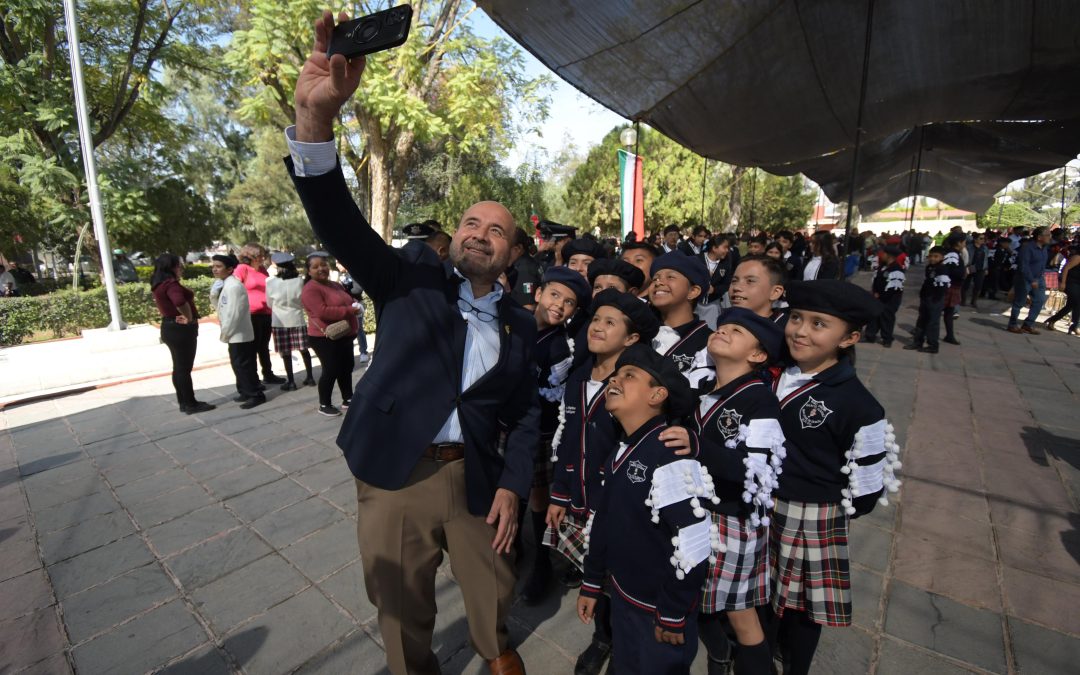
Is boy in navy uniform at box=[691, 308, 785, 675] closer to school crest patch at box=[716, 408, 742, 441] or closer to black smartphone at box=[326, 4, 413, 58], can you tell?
school crest patch at box=[716, 408, 742, 441]

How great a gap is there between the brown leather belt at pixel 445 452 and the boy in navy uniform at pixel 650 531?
0.60 metres

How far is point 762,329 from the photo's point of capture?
6.52 ft

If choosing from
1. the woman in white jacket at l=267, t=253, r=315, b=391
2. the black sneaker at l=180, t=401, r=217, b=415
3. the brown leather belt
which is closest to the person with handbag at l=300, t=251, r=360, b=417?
the woman in white jacket at l=267, t=253, r=315, b=391

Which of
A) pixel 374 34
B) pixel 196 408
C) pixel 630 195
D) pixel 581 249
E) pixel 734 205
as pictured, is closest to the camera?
pixel 374 34

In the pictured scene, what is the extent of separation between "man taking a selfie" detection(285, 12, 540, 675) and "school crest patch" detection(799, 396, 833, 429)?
1.13m

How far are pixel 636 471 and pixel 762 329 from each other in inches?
30.9

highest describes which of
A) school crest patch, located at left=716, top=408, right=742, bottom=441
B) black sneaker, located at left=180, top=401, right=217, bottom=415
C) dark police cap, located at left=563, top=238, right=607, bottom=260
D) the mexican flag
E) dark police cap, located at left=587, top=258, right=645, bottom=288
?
the mexican flag

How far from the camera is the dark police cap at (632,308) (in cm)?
232

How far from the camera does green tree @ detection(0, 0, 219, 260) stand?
11852mm

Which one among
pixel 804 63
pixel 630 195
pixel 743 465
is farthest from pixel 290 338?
pixel 804 63

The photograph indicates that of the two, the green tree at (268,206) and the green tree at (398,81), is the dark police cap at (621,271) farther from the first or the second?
the green tree at (268,206)

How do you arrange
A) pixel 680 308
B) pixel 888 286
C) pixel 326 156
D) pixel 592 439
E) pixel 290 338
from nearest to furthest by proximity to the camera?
pixel 326 156 → pixel 592 439 → pixel 680 308 → pixel 290 338 → pixel 888 286

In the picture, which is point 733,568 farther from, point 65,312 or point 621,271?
point 65,312

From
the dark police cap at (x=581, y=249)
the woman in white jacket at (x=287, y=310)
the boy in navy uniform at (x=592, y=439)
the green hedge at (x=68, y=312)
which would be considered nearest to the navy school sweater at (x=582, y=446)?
the boy in navy uniform at (x=592, y=439)
